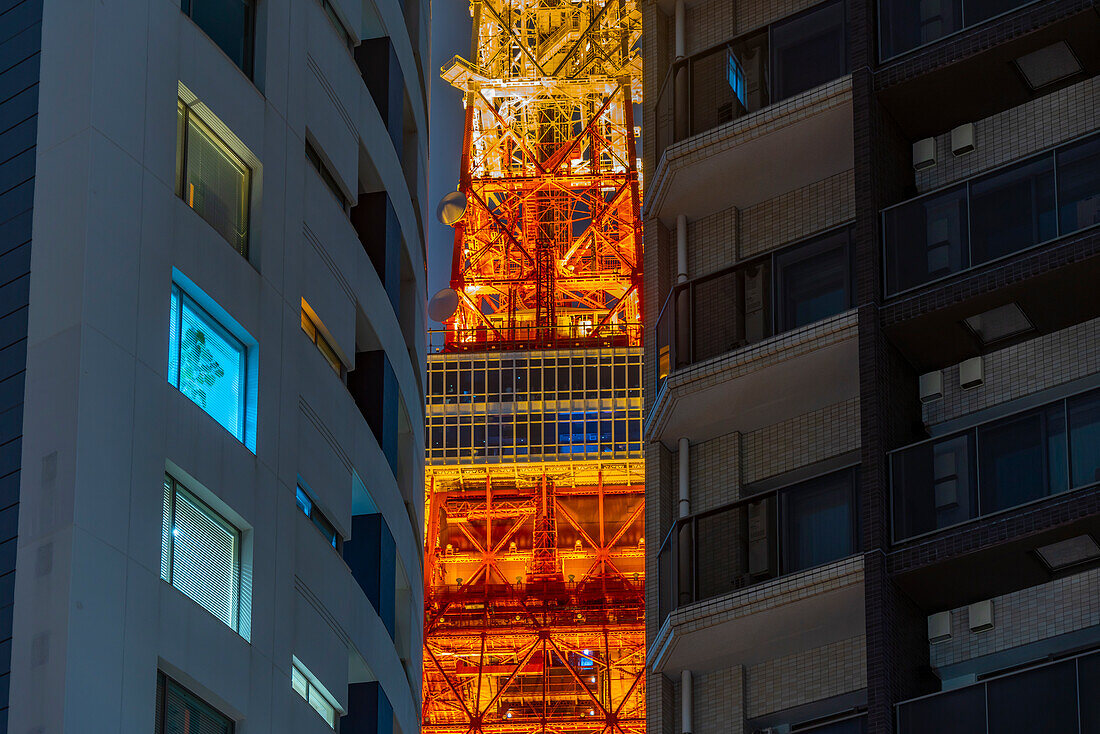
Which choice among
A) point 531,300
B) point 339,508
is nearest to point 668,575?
point 339,508

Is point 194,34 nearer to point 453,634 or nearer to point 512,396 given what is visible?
A: point 453,634

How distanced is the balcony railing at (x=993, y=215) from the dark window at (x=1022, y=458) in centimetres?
232

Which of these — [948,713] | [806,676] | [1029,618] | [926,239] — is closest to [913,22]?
[926,239]

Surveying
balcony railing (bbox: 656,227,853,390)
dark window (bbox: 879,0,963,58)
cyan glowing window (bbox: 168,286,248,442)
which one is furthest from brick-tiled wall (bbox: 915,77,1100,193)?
cyan glowing window (bbox: 168,286,248,442)

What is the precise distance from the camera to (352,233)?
101ft

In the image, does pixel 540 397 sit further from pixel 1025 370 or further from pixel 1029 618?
pixel 1029 618

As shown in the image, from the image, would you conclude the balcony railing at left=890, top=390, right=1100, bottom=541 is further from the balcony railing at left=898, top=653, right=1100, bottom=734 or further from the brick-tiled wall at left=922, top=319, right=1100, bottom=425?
the balcony railing at left=898, top=653, right=1100, bottom=734

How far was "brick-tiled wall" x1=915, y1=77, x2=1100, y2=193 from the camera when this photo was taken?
2604 centimetres

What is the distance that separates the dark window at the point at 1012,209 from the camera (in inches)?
983

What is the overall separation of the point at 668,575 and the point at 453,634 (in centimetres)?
6261

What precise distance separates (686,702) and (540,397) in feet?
244

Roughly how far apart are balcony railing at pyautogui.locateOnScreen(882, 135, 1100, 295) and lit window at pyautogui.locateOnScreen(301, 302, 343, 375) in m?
7.80

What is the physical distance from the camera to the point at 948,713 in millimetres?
22516

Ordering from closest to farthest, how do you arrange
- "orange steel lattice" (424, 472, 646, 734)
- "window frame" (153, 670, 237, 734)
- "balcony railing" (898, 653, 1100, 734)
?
"balcony railing" (898, 653, 1100, 734)
"window frame" (153, 670, 237, 734)
"orange steel lattice" (424, 472, 646, 734)
